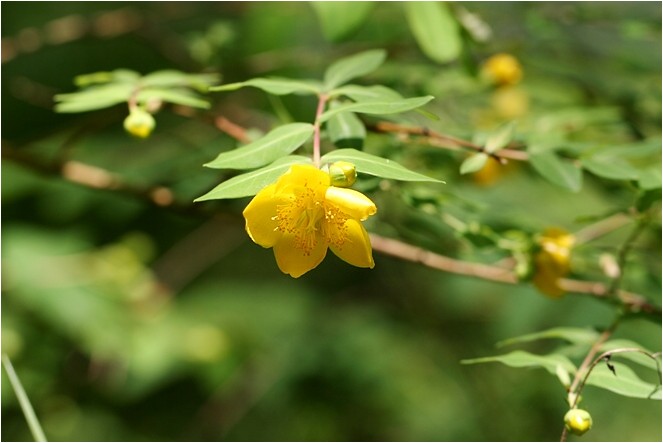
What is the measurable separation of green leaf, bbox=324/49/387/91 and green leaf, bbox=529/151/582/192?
263 mm

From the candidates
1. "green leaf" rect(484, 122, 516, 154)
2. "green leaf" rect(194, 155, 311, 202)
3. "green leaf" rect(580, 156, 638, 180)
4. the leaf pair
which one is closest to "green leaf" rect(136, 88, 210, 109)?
the leaf pair

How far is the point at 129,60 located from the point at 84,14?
1.06 feet

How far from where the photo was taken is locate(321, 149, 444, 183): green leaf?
0.79 m

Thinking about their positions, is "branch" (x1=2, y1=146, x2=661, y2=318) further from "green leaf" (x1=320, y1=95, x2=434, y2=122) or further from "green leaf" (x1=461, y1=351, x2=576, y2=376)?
"green leaf" (x1=320, y1=95, x2=434, y2=122)

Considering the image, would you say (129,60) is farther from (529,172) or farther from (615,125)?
(615,125)

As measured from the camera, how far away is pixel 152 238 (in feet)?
10.1

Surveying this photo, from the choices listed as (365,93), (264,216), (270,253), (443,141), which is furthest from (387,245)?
(270,253)

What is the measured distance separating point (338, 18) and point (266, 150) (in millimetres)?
478

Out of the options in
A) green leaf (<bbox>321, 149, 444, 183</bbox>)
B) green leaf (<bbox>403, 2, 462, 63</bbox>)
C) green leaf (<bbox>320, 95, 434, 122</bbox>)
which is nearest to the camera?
green leaf (<bbox>321, 149, 444, 183</bbox>)

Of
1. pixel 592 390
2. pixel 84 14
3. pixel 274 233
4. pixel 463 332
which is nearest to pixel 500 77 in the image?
pixel 274 233

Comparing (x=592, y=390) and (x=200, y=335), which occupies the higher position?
(x=200, y=335)

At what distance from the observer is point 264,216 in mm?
896

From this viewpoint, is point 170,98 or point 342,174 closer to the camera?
point 342,174

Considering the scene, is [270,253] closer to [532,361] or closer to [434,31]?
[434,31]
